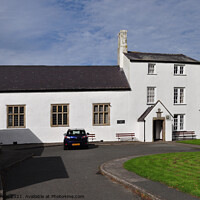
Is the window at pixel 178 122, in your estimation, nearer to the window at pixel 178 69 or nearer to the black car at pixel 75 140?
the window at pixel 178 69

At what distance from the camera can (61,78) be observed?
3136cm

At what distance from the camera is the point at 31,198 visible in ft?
27.6

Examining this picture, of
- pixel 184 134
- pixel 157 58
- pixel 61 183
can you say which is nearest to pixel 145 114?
pixel 184 134

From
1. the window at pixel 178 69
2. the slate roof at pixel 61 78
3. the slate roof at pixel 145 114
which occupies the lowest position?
the slate roof at pixel 145 114

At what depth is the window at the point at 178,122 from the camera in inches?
1282

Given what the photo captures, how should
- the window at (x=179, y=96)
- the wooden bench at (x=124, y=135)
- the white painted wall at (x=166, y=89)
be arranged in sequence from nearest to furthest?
the wooden bench at (x=124, y=135), the white painted wall at (x=166, y=89), the window at (x=179, y=96)

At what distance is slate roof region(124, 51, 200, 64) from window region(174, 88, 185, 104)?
3.28 meters

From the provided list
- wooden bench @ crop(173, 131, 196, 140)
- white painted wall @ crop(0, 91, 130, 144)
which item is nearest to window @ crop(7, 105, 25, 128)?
white painted wall @ crop(0, 91, 130, 144)

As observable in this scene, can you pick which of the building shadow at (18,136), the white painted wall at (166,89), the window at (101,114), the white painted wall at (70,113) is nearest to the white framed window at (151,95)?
the white painted wall at (166,89)

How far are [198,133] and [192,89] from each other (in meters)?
5.12

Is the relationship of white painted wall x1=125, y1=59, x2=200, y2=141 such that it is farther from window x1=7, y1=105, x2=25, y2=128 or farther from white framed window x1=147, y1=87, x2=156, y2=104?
window x1=7, y1=105, x2=25, y2=128

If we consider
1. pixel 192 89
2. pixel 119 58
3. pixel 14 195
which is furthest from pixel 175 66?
pixel 14 195

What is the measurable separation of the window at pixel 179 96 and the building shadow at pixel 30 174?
20.5 meters

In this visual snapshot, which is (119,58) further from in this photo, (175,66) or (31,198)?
(31,198)
